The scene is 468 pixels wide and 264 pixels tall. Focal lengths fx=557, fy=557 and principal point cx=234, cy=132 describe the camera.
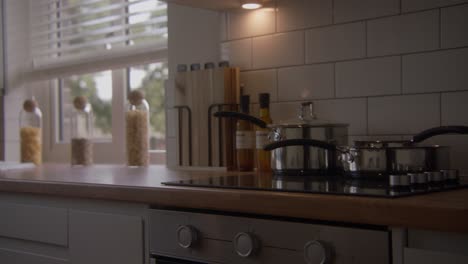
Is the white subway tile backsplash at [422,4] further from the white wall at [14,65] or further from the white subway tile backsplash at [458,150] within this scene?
the white wall at [14,65]

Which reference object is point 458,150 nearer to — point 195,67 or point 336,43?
point 336,43

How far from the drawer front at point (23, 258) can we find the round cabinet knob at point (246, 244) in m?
0.58

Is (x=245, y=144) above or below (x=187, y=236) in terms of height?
above

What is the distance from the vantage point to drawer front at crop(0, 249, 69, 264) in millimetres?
1442

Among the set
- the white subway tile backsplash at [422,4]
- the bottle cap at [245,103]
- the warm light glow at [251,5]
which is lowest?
the bottle cap at [245,103]

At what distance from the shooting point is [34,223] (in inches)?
58.5

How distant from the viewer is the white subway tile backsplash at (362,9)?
1.48 meters

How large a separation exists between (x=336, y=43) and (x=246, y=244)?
2.52 feet

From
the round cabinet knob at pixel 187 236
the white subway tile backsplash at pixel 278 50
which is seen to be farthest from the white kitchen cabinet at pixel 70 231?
the white subway tile backsplash at pixel 278 50

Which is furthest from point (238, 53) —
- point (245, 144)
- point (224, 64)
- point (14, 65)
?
point (14, 65)

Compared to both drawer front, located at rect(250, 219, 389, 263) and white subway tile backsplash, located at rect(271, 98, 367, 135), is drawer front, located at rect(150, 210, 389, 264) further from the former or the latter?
white subway tile backsplash, located at rect(271, 98, 367, 135)

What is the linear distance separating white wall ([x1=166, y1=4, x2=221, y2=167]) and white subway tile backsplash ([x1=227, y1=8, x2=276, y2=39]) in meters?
0.07

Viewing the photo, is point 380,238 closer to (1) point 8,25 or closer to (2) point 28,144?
(2) point 28,144

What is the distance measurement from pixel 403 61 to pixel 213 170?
2.21 ft
